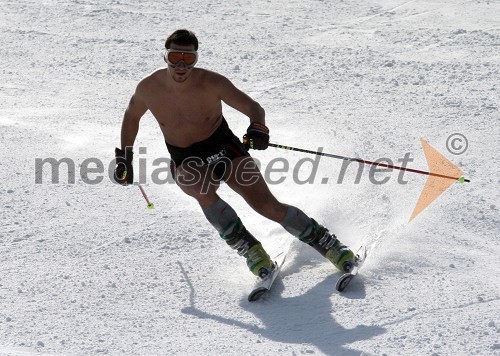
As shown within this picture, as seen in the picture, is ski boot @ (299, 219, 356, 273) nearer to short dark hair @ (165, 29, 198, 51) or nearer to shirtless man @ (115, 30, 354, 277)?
shirtless man @ (115, 30, 354, 277)

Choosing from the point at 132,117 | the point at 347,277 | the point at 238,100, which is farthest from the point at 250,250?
the point at 132,117

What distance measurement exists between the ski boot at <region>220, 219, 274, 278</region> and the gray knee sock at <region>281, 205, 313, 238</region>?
0.23 metres

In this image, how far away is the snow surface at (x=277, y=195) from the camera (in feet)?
15.8

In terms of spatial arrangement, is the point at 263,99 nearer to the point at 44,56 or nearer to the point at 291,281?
the point at 44,56

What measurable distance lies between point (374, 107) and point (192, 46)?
408 cm

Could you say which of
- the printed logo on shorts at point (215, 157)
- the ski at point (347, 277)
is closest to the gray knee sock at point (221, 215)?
the printed logo on shorts at point (215, 157)

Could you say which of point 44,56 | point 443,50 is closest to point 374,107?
point 443,50

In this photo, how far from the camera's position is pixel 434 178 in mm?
6938

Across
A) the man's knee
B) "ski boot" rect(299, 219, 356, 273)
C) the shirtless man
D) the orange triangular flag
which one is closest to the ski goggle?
the shirtless man

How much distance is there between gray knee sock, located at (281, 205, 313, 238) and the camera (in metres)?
5.35

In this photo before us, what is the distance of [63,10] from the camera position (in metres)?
12.8

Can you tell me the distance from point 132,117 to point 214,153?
0.58 metres

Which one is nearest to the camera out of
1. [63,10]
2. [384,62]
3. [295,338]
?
[295,338]

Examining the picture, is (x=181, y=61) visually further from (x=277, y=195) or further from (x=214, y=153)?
(x=277, y=195)
